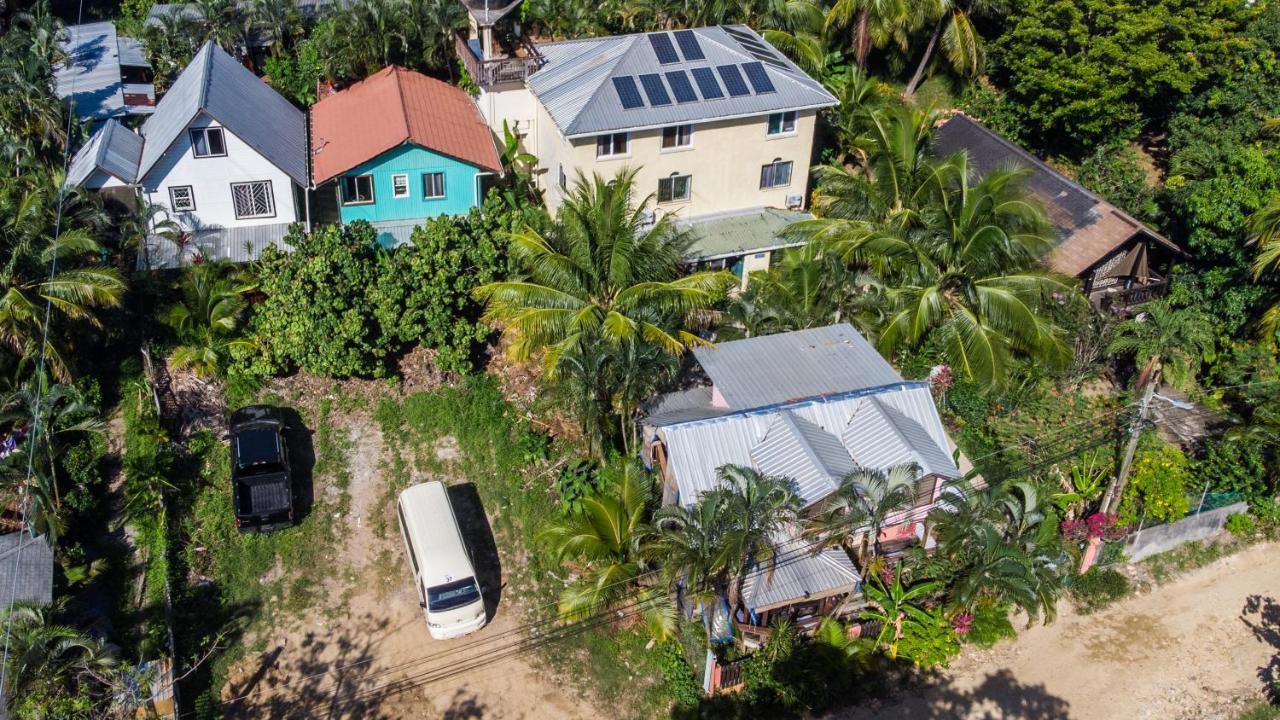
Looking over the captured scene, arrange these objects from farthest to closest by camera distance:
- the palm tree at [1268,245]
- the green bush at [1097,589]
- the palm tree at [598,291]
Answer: the palm tree at [1268,245] < the green bush at [1097,589] < the palm tree at [598,291]

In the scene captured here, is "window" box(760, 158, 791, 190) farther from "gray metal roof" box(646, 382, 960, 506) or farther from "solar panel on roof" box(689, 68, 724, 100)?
"gray metal roof" box(646, 382, 960, 506)

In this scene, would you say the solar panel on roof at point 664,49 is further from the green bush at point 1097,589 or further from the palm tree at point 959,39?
the green bush at point 1097,589

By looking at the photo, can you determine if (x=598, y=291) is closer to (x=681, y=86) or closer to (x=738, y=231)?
(x=738, y=231)

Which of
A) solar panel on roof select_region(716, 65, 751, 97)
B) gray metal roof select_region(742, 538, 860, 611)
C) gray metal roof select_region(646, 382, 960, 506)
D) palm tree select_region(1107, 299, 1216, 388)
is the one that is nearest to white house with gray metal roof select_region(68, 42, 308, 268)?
solar panel on roof select_region(716, 65, 751, 97)

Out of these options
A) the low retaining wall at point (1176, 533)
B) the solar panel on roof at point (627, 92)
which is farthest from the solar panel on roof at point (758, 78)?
the low retaining wall at point (1176, 533)

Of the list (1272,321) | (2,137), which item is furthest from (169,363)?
(1272,321)

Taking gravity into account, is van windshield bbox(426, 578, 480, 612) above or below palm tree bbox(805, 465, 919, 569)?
below
